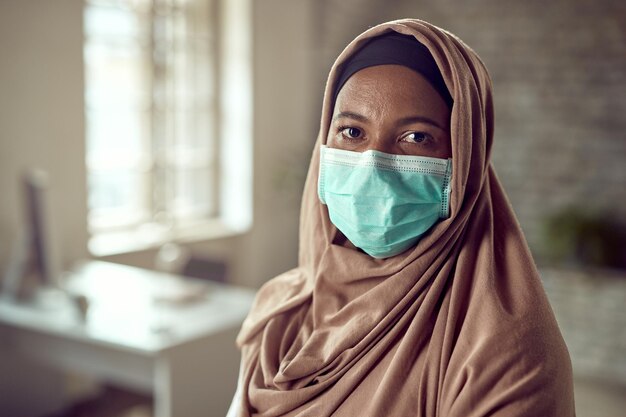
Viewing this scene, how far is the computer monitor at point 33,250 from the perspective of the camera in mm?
2963

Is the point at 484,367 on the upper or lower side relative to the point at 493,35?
lower

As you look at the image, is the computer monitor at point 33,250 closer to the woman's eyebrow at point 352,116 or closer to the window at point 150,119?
the window at point 150,119

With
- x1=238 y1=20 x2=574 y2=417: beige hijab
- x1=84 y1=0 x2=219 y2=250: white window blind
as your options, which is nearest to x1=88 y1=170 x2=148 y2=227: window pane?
x1=84 y1=0 x2=219 y2=250: white window blind

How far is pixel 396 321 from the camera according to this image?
1027 millimetres

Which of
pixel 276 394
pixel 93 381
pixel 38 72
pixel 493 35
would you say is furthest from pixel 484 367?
pixel 493 35

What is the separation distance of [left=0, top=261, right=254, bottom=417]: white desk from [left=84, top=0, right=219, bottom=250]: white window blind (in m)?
1.14

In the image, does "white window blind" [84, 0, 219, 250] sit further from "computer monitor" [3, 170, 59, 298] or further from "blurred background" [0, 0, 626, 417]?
"computer monitor" [3, 170, 59, 298]

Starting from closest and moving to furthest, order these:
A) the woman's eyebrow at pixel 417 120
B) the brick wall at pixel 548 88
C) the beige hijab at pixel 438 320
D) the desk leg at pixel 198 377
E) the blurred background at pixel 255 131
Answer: the beige hijab at pixel 438 320 → the woman's eyebrow at pixel 417 120 → the desk leg at pixel 198 377 → the blurred background at pixel 255 131 → the brick wall at pixel 548 88

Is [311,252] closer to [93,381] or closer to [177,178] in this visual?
[93,381]

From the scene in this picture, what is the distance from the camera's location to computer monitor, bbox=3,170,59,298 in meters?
2.96

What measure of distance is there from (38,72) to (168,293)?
1.35 m

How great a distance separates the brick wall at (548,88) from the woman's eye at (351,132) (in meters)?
4.21

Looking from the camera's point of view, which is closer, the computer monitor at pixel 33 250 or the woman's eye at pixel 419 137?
the woman's eye at pixel 419 137

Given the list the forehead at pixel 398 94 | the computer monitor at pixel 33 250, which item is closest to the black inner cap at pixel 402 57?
the forehead at pixel 398 94
